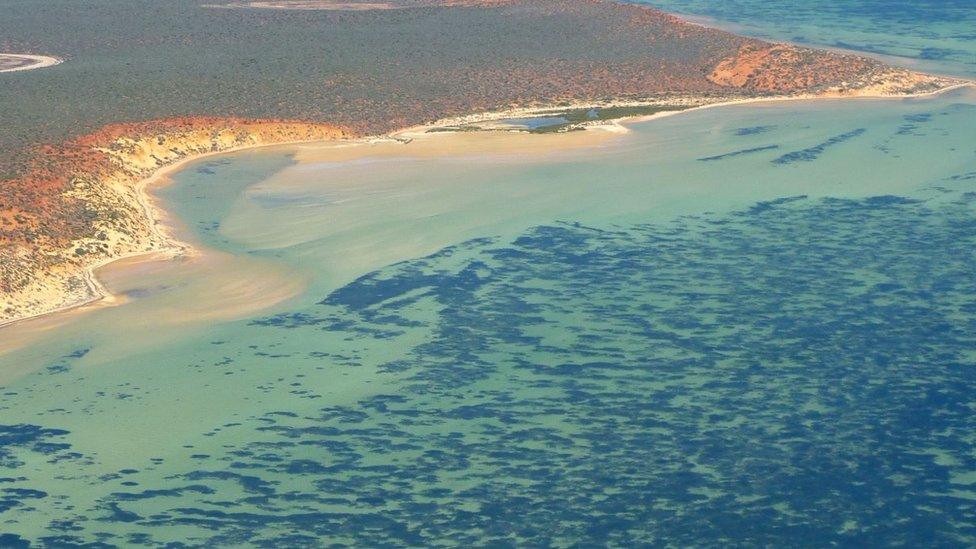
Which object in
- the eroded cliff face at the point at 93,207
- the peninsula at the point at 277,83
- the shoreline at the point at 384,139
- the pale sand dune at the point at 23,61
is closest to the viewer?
the eroded cliff face at the point at 93,207

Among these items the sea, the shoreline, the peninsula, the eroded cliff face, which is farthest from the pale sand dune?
the sea

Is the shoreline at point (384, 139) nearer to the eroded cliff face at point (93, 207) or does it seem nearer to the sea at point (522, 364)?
the eroded cliff face at point (93, 207)

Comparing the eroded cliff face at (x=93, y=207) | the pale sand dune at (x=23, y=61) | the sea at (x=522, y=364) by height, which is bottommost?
the sea at (x=522, y=364)

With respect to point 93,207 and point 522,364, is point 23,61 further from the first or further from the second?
point 522,364

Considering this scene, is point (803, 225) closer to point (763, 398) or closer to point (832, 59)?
point (763, 398)

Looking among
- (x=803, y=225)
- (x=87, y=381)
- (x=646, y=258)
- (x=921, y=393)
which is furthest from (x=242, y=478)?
(x=803, y=225)

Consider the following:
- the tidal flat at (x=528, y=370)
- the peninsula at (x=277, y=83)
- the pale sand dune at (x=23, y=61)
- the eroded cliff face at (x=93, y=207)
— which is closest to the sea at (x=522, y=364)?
the tidal flat at (x=528, y=370)
